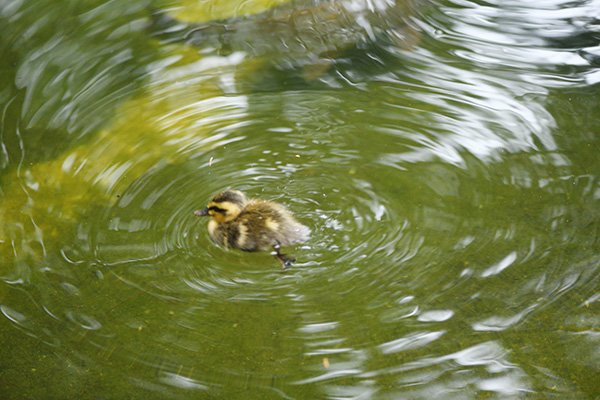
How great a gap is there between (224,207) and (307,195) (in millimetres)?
413

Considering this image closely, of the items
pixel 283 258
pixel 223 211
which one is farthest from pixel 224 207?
pixel 283 258

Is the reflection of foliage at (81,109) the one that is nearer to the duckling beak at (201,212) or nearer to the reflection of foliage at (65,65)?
the reflection of foliage at (65,65)

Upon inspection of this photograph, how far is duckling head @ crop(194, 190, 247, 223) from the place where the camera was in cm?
340

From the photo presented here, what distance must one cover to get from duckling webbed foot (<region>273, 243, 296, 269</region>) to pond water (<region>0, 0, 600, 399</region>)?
0.13 feet

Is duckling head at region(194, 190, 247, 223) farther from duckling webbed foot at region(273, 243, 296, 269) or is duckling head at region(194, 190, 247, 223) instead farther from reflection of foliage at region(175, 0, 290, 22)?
reflection of foliage at region(175, 0, 290, 22)

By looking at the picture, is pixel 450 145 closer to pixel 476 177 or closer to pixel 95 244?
pixel 476 177

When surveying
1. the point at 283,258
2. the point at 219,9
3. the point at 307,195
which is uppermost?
the point at 219,9

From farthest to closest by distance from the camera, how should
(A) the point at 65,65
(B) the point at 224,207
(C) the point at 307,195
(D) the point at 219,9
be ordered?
(D) the point at 219,9
(A) the point at 65,65
(C) the point at 307,195
(B) the point at 224,207

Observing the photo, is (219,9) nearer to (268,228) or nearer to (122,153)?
(122,153)

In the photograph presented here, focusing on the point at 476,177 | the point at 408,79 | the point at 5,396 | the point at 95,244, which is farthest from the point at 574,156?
the point at 5,396

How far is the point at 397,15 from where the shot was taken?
4852 mm

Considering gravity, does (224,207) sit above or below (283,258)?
above

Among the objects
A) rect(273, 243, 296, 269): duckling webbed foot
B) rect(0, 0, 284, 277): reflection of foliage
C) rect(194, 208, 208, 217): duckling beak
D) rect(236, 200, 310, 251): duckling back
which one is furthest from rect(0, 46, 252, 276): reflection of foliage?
rect(273, 243, 296, 269): duckling webbed foot

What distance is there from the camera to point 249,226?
11.3 feet
